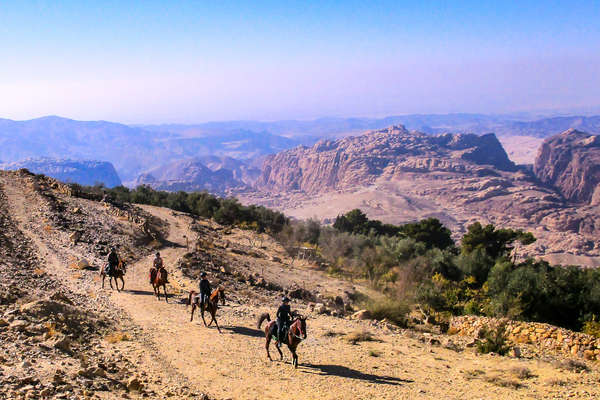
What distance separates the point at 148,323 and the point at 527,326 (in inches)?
579

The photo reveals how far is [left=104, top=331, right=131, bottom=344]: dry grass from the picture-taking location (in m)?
11.4

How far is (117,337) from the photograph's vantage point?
38.1 ft

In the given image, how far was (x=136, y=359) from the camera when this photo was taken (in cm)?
1053

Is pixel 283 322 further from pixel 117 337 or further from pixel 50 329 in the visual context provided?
pixel 50 329

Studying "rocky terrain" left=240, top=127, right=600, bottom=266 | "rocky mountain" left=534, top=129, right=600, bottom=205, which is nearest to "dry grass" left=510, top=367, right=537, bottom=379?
"rocky terrain" left=240, top=127, right=600, bottom=266

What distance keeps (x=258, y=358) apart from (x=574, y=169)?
664 feet

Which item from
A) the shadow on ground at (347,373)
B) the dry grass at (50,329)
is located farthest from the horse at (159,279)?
the shadow on ground at (347,373)

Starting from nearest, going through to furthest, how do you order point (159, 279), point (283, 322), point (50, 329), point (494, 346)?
point (50, 329) → point (283, 322) → point (494, 346) → point (159, 279)

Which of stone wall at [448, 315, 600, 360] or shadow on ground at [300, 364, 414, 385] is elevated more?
shadow on ground at [300, 364, 414, 385]

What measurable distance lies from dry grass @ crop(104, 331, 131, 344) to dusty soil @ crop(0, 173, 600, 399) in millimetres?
92

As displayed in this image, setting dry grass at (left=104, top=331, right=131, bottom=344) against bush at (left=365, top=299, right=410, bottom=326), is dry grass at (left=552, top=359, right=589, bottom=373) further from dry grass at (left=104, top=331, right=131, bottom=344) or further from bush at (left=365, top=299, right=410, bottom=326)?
dry grass at (left=104, top=331, right=131, bottom=344)

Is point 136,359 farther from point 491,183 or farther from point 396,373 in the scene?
point 491,183

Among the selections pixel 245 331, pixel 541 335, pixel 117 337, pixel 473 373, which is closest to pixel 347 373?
pixel 473 373

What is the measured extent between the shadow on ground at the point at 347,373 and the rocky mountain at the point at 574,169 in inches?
6638
